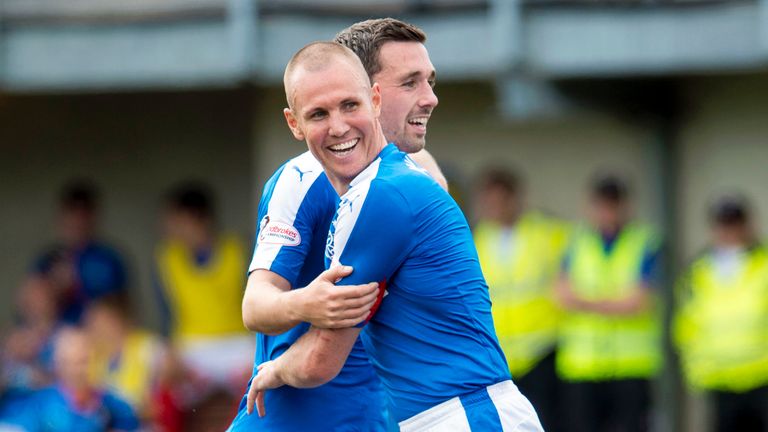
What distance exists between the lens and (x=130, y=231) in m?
12.2

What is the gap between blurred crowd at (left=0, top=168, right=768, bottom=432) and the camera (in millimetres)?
8672

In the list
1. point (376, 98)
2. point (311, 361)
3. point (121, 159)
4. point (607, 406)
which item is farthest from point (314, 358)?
point (121, 159)

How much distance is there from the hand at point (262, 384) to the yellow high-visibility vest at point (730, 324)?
4902 mm

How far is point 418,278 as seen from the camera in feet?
12.7

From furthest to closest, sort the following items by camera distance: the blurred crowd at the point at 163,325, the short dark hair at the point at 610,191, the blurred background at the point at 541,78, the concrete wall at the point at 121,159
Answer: the concrete wall at the point at 121,159 → the blurred crowd at the point at 163,325 → the short dark hair at the point at 610,191 → the blurred background at the point at 541,78

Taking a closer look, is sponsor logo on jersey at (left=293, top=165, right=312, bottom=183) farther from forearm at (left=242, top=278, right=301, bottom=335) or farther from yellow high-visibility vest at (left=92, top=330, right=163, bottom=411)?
yellow high-visibility vest at (left=92, top=330, right=163, bottom=411)

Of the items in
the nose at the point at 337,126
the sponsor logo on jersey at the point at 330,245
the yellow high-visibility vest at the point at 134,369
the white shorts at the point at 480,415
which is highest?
the nose at the point at 337,126

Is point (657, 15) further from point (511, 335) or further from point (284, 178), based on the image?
point (284, 178)

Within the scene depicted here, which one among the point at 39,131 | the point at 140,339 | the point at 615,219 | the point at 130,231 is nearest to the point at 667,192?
the point at 615,219

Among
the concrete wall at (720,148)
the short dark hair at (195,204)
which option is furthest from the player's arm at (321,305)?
the concrete wall at (720,148)

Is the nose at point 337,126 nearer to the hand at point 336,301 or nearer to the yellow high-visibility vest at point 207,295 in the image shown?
the hand at point 336,301

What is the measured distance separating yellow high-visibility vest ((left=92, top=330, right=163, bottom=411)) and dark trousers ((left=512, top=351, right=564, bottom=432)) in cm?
232

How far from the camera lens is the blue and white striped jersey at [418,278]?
150 inches

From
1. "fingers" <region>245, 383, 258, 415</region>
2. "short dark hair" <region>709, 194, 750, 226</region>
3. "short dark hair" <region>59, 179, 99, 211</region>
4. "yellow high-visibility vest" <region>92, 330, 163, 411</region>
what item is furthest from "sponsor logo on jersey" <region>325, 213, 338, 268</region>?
"short dark hair" <region>59, 179, 99, 211</region>
